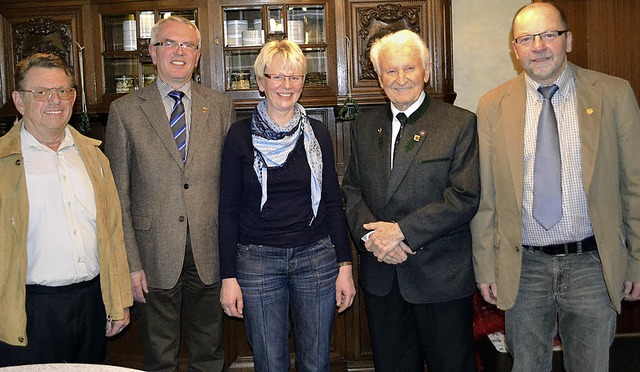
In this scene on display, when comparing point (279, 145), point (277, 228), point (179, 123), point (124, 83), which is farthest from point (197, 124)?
point (124, 83)

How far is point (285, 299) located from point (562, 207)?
1.05 meters

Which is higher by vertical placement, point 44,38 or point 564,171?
point 44,38

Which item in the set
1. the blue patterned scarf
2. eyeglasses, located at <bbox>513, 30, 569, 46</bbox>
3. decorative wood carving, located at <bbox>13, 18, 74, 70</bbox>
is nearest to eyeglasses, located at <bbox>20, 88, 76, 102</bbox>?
the blue patterned scarf

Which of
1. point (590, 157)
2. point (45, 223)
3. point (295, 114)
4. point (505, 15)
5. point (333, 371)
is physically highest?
point (505, 15)

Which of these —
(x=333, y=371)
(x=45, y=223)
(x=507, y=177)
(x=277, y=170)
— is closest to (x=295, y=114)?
(x=277, y=170)

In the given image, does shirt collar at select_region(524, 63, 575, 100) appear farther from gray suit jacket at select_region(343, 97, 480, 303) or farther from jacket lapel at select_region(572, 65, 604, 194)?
gray suit jacket at select_region(343, 97, 480, 303)

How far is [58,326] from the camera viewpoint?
2.20 metres

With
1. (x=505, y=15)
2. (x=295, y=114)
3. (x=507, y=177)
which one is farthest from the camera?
(x=505, y=15)

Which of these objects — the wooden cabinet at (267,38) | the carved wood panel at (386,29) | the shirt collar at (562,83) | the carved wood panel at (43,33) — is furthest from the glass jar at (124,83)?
the shirt collar at (562,83)

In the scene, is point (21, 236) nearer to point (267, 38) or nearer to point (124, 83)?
point (124, 83)

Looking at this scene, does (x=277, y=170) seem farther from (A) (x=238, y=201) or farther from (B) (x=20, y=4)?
(B) (x=20, y=4)

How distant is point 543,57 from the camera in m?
2.30

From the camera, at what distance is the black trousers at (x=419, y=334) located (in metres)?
2.37

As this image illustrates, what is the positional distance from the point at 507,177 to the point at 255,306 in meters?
1.03
